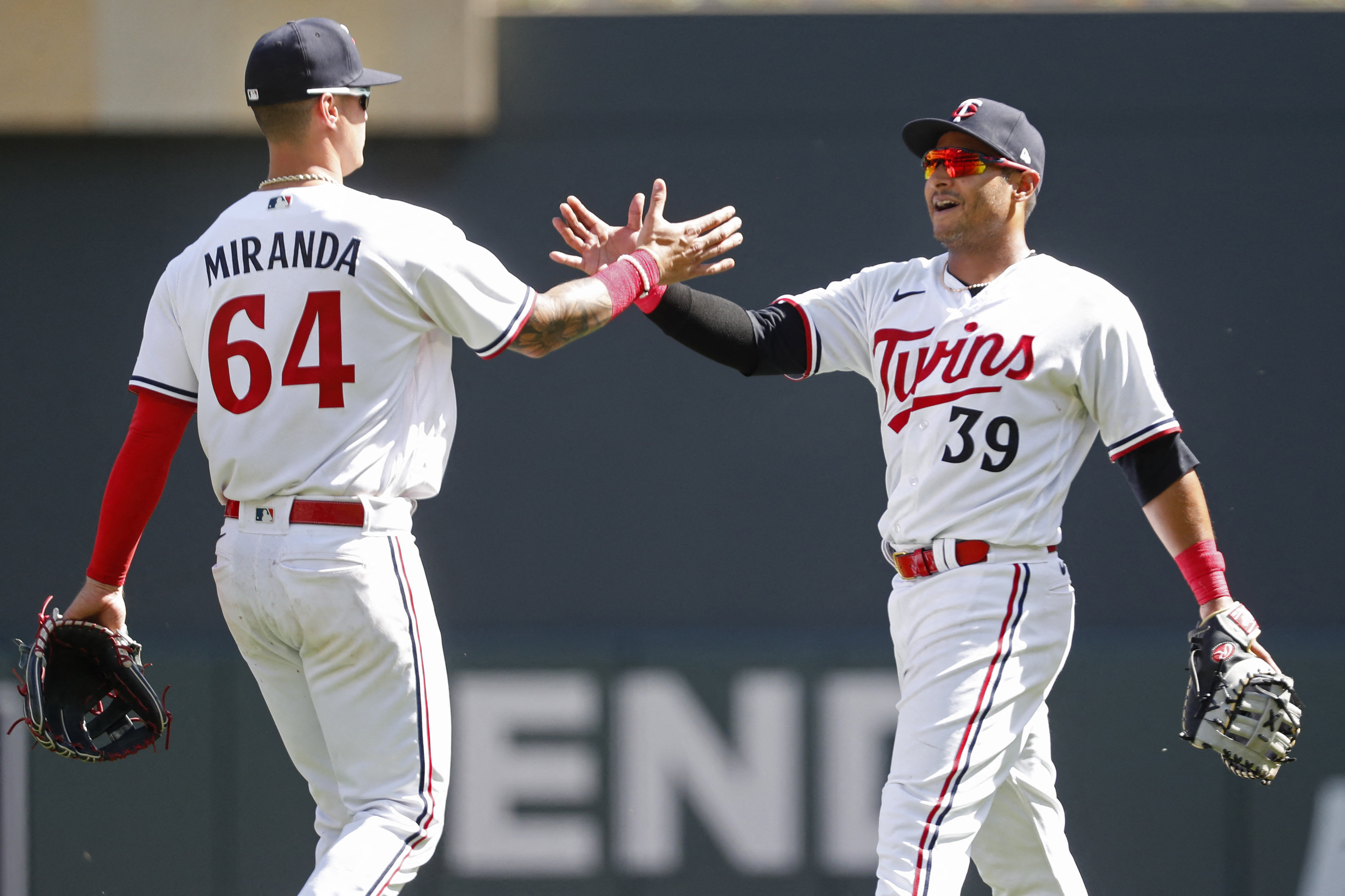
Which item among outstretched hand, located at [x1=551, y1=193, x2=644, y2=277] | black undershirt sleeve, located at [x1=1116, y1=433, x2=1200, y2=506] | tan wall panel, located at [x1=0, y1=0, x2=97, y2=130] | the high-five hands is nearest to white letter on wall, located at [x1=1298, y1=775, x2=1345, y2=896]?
black undershirt sleeve, located at [x1=1116, y1=433, x2=1200, y2=506]

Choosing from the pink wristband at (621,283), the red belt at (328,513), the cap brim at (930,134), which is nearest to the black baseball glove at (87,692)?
the red belt at (328,513)

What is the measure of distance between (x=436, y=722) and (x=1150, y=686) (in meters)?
2.70

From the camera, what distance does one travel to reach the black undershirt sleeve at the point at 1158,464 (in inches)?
114

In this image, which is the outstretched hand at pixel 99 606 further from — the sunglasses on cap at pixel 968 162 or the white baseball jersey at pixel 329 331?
the sunglasses on cap at pixel 968 162

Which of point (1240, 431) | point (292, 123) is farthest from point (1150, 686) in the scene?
point (292, 123)

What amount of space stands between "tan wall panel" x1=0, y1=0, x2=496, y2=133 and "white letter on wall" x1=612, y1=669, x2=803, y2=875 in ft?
6.94

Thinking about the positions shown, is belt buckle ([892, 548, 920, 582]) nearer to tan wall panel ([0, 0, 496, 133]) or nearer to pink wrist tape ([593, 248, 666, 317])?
pink wrist tape ([593, 248, 666, 317])

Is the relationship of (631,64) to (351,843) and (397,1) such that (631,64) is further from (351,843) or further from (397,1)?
(351,843)

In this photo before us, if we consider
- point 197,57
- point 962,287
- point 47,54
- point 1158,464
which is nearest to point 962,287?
point 962,287

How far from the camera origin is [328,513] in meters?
2.52

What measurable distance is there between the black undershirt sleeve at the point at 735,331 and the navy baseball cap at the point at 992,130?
0.50 meters

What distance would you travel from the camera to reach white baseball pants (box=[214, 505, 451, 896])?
248cm

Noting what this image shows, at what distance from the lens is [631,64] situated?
16.0 ft

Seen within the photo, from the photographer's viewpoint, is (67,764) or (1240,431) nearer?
(67,764)
